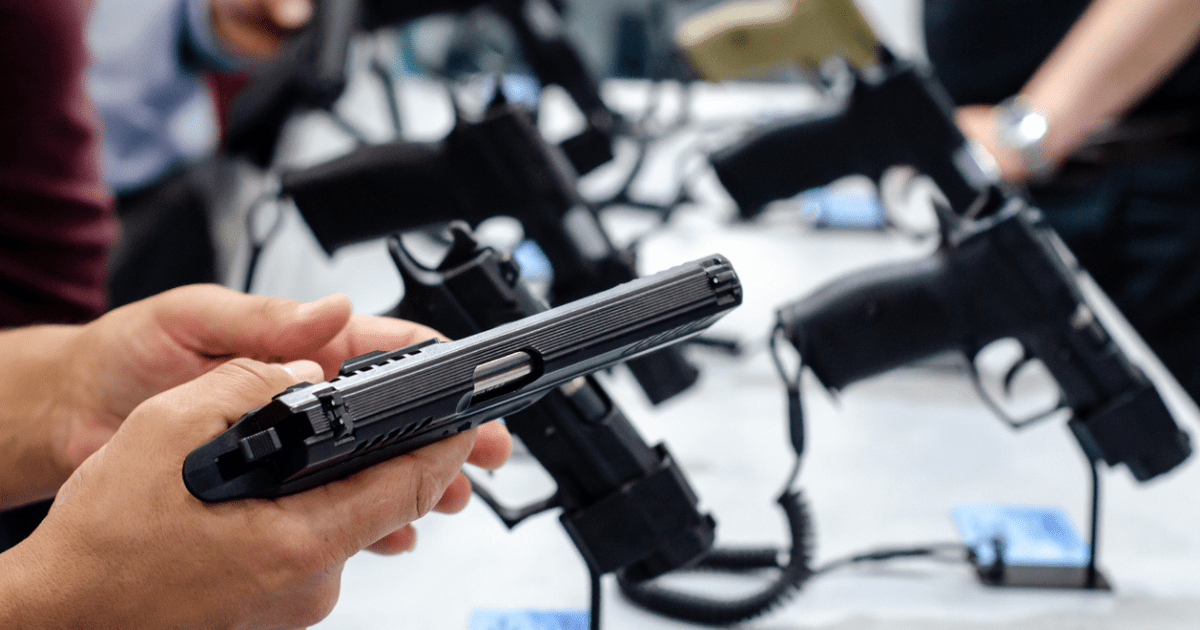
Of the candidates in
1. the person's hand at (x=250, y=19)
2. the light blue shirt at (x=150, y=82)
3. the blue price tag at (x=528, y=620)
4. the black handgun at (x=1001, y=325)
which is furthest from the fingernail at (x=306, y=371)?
the person's hand at (x=250, y=19)

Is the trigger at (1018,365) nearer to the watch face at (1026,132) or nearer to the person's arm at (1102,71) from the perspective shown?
the person's arm at (1102,71)

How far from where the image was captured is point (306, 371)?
1.22ft

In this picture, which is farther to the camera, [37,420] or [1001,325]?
[1001,325]

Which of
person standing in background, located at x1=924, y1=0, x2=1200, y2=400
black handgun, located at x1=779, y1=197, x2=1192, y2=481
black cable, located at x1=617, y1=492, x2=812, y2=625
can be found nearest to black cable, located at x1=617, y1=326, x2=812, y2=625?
black cable, located at x1=617, y1=492, x2=812, y2=625

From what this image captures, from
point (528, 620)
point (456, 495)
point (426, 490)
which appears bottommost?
point (528, 620)

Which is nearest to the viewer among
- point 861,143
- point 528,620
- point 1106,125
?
point 528,620

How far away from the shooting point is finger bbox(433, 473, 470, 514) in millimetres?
483

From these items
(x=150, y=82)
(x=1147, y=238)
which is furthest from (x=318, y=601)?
(x=1147, y=238)

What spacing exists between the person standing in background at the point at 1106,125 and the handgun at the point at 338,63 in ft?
1.80

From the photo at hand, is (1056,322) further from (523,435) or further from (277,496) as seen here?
(277,496)

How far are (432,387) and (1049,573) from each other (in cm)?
57

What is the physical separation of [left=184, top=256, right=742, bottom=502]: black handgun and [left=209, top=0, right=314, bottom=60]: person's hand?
1.09m

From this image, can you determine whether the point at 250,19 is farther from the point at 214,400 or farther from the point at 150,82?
the point at 214,400

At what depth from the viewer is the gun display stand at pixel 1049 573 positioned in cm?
63
